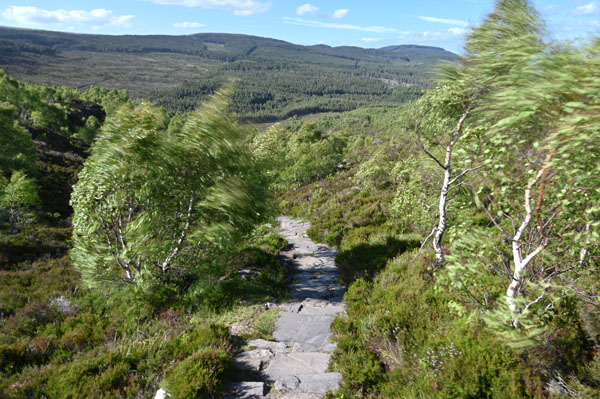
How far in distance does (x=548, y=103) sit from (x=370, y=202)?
54.4 ft

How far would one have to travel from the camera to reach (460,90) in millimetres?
4918

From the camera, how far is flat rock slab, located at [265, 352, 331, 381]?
5414 millimetres

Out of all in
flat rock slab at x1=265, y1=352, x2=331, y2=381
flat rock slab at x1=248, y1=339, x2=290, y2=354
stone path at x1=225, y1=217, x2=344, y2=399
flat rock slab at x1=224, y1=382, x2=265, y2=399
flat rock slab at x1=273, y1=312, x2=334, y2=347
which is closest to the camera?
flat rock slab at x1=224, y1=382, x2=265, y2=399

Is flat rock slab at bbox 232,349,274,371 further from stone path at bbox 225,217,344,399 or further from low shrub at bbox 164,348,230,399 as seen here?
low shrub at bbox 164,348,230,399

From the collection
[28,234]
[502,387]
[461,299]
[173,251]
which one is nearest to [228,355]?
[173,251]

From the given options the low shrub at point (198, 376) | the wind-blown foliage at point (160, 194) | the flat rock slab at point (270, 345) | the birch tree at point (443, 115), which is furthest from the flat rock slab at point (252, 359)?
the birch tree at point (443, 115)

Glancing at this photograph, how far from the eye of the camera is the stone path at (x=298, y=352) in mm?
4980

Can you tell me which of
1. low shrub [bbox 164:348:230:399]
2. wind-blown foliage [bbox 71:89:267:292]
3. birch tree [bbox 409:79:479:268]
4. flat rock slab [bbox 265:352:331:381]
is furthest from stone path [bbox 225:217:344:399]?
birch tree [bbox 409:79:479:268]

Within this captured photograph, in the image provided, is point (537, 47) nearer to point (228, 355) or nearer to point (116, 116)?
point (228, 355)

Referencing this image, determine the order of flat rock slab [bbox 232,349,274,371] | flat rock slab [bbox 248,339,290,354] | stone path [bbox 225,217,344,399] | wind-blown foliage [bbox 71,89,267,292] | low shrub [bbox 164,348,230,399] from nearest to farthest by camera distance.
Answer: low shrub [bbox 164,348,230,399]
stone path [bbox 225,217,344,399]
flat rock slab [bbox 232,349,274,371]
flat rock slab [bbox 248,339,290,354]
wind-blown foliage [bbox 71,89,267,292]

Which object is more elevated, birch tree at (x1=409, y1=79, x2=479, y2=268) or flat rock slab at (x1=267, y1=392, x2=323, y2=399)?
birch tree at (x1=409, y1=79, x2=479, y2=268)

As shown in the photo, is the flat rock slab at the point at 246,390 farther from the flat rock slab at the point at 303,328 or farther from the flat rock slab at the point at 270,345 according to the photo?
the flat rock slab at the point at 303,328

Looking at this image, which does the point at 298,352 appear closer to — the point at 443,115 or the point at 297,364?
the point at 297,364

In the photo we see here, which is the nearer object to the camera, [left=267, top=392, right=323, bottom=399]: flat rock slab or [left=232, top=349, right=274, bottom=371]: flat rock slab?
[left=267, top=392, right=323, bottom=399]: flat rock slab
